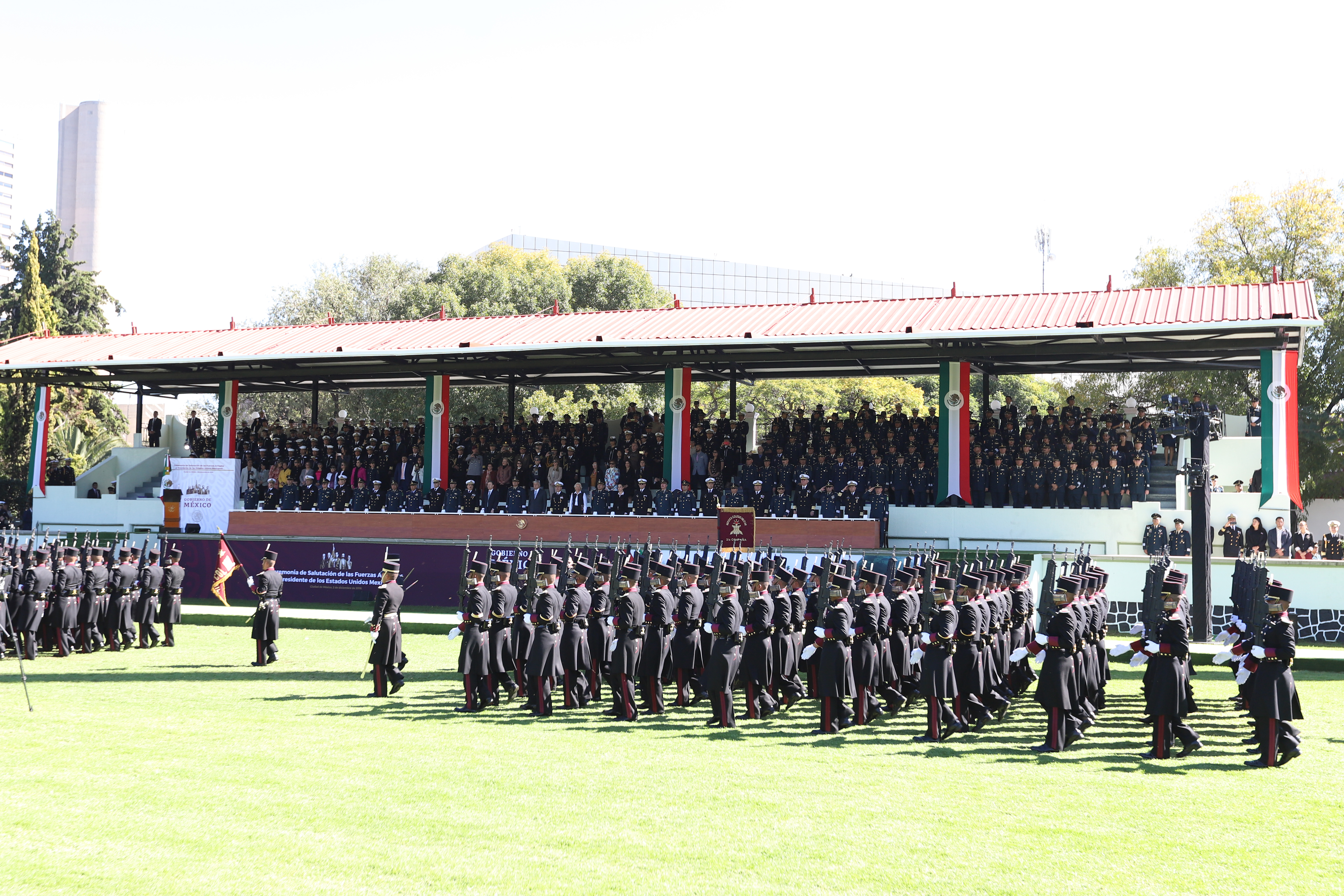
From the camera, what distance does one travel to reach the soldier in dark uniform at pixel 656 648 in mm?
10789

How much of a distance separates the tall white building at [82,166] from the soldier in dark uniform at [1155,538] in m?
165

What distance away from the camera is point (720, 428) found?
2462cm

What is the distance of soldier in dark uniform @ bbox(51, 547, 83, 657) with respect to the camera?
1460 cm

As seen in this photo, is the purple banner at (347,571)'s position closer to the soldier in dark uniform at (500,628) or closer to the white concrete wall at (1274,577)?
the soldier in dark uniform at (500,628)

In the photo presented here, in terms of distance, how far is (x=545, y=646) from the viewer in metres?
10.9

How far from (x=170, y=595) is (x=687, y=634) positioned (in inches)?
351

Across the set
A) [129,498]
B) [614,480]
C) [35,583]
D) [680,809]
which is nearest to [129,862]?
[680,809]

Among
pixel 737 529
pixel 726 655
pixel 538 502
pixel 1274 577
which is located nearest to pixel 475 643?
pixel 726 655

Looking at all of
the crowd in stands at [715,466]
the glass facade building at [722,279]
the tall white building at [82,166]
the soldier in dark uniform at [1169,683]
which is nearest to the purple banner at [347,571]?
the crowd in stands at [715,466]

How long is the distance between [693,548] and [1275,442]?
1023 centimetres

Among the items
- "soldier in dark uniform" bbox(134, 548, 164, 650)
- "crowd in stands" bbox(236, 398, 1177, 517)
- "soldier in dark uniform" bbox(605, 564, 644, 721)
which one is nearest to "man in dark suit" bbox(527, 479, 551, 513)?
"crowd in stands" bbox(236, 398, 1177, 517)

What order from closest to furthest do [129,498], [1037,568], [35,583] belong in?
[35,583]
[1037,568]
[129,498]

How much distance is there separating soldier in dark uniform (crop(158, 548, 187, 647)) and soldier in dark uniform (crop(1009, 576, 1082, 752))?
39.0 feet

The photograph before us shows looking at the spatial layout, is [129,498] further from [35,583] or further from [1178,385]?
[1178,385]
